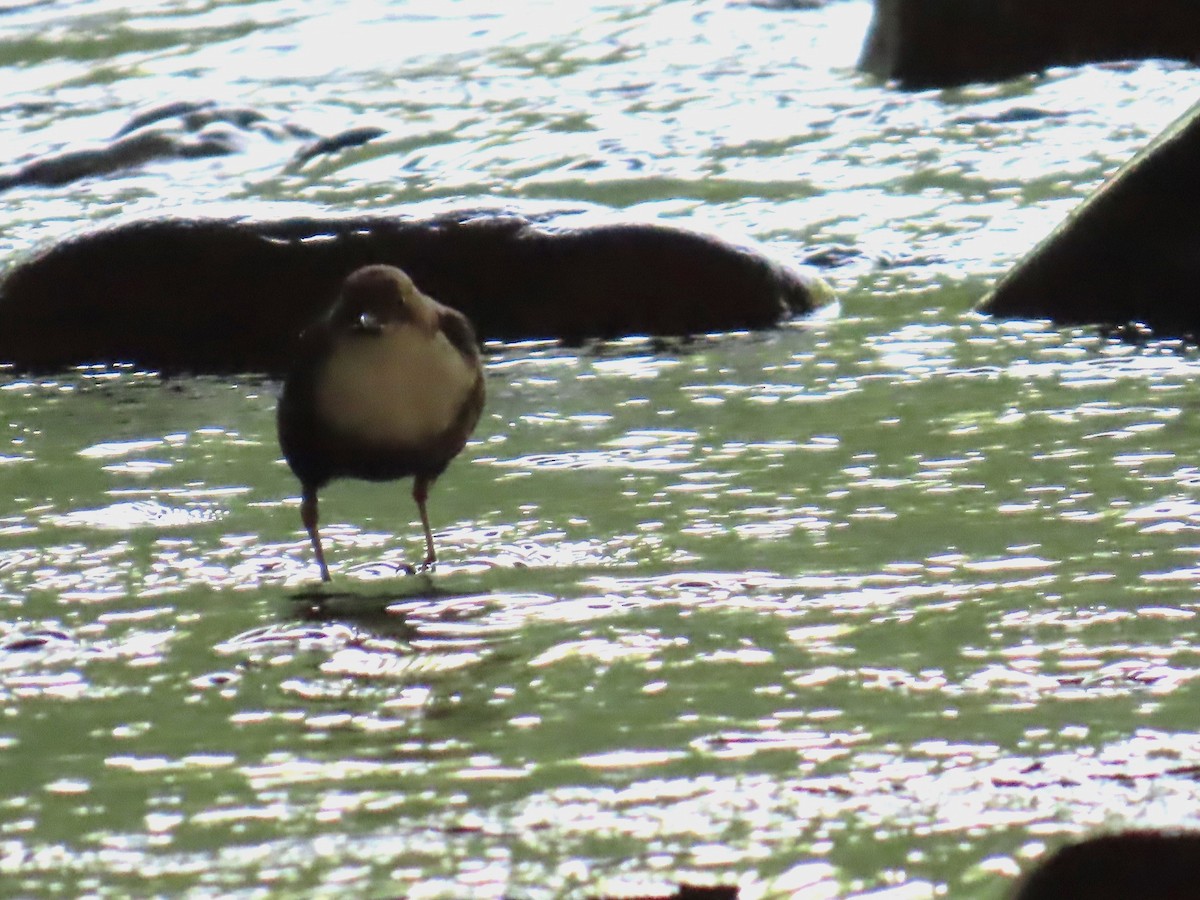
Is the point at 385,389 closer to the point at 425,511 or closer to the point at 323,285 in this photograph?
the point at 425,511

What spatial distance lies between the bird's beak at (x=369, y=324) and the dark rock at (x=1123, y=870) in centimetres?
223

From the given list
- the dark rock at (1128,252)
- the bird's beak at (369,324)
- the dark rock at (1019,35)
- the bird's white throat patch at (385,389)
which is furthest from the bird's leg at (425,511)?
the dark rock at (1019,35)

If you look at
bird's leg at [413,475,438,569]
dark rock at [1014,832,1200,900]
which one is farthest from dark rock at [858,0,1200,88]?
dark rock at [1014,832,1200,900]

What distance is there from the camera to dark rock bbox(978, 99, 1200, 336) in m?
6.43

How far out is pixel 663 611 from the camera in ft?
13.2

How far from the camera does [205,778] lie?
321 cm

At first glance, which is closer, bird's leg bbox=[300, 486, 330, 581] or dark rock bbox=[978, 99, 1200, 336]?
bird's leg bbox=[300, 486, 330, 581]

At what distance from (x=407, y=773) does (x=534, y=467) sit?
2.01 meters

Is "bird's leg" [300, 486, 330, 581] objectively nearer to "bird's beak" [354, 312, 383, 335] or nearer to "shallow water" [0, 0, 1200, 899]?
"shallow water" [0, 0, 1200, 899]

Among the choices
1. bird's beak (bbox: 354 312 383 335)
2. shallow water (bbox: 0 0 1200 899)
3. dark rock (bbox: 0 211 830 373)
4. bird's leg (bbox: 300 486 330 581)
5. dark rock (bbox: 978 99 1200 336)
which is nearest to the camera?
shallow water (bbox: 0 0 1200 899)

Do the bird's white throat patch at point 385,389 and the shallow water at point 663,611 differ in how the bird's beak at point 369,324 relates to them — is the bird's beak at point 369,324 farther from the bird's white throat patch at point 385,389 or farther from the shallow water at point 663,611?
the shallow water at point 663,611

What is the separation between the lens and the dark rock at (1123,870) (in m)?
2.47

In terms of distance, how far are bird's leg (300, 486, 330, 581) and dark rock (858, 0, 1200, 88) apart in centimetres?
642

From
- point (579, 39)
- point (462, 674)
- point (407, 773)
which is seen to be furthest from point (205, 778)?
point (579, 39)
